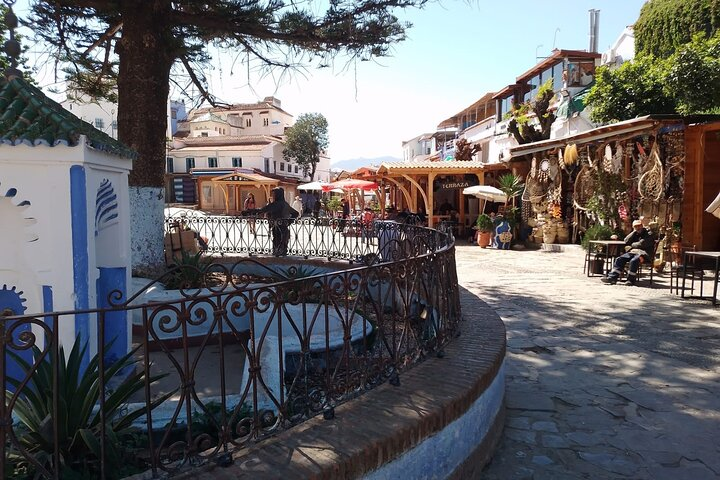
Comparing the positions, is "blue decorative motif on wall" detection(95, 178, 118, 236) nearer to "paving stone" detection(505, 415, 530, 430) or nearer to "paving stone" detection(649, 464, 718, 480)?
"paving stone" detection(505, 415, 530, 430)

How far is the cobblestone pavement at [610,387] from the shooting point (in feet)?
11.1

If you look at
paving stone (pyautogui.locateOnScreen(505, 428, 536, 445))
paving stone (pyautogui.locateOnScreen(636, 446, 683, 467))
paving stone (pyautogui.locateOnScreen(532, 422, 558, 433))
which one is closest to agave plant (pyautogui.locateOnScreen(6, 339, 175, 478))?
paving stone (pyautogui.locateOnScreen(505, 428, 536, 445))

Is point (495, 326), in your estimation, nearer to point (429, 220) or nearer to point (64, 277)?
point (64, 277)

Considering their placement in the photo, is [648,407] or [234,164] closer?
[648,407]

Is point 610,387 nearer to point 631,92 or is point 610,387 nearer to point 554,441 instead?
point 554,441

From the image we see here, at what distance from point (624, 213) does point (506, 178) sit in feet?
21.3

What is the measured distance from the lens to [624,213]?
12547 millimetres

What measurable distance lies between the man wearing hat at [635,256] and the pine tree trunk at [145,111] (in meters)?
8.29

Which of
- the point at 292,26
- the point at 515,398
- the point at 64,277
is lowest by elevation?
the point at 515,398

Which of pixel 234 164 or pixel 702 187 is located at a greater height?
pixel 234 164

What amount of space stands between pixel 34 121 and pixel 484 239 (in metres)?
15.3

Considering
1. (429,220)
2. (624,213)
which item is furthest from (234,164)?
(624,213)

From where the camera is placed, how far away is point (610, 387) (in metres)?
4.62

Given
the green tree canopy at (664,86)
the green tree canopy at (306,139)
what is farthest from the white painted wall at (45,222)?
the green tree canopy at (306,139)
